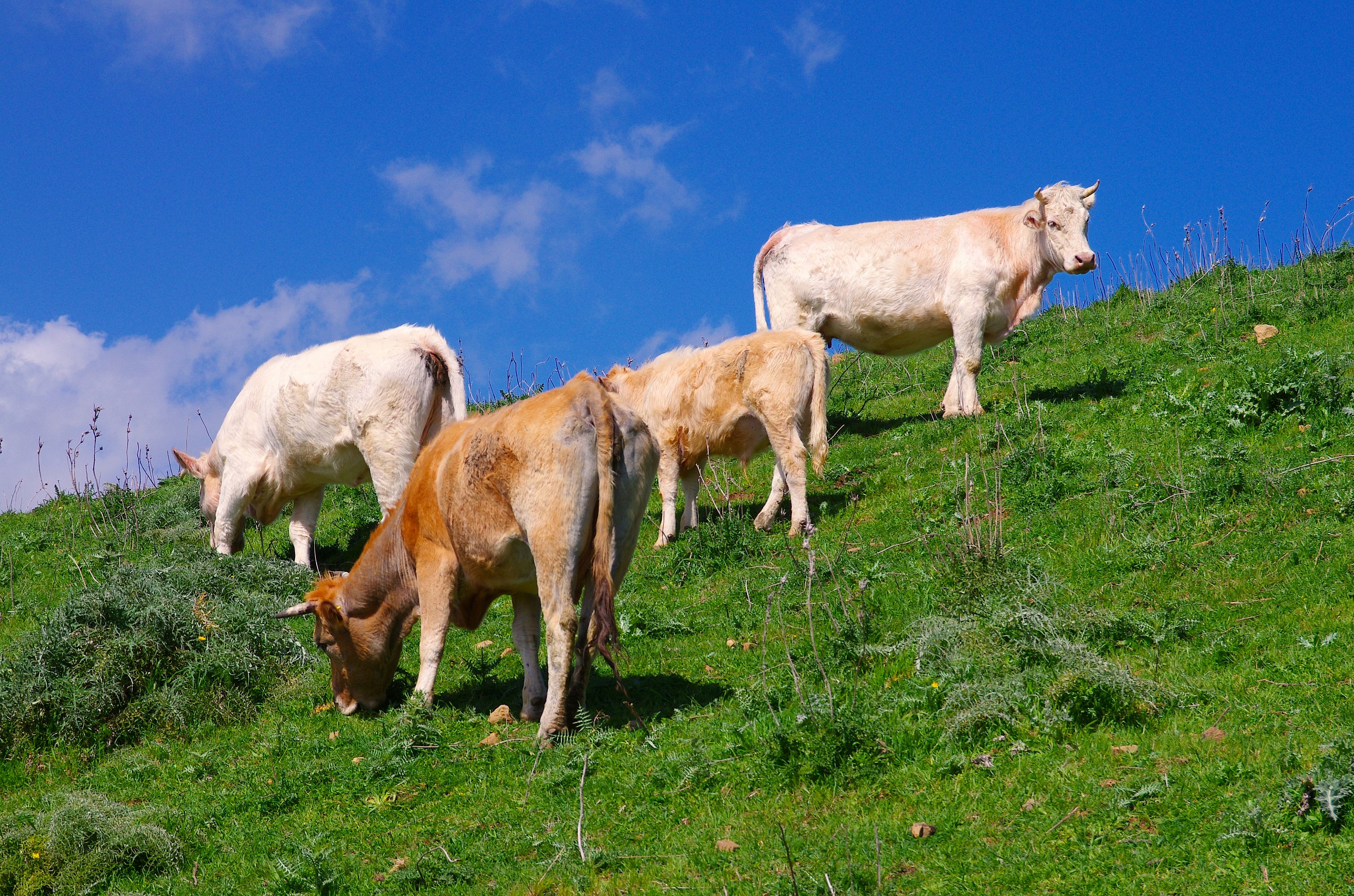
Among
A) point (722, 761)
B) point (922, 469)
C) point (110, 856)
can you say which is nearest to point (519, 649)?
point (722, 761)

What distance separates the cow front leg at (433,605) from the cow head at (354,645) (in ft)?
1.76

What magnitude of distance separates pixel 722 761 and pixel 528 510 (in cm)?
208

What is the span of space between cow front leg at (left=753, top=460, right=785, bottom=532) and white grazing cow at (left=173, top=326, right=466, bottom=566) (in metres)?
3.64

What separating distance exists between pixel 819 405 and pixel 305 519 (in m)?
7.56

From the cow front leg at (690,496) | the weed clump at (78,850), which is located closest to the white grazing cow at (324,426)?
the cow front leg at (690,496)

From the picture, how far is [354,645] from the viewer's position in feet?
29.1

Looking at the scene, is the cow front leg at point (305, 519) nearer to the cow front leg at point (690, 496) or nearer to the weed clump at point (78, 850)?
the cow front leg at point (690, 496)

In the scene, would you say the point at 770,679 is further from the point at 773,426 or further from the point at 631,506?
the point at 773,426

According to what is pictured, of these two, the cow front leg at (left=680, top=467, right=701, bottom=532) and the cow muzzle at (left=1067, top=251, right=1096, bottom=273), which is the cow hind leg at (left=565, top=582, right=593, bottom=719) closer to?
the cow front leg at (left=680, top=467, right=701, bottom=532)

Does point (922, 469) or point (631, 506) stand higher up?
point (922, 469)

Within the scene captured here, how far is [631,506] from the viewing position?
7590mm

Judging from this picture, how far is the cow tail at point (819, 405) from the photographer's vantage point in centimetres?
1218

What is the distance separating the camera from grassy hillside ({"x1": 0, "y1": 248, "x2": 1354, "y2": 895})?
5.46m

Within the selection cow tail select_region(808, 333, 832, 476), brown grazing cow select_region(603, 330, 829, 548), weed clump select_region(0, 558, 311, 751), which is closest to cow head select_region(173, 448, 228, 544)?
weed clump select_region(0, 558, 311, 751)
